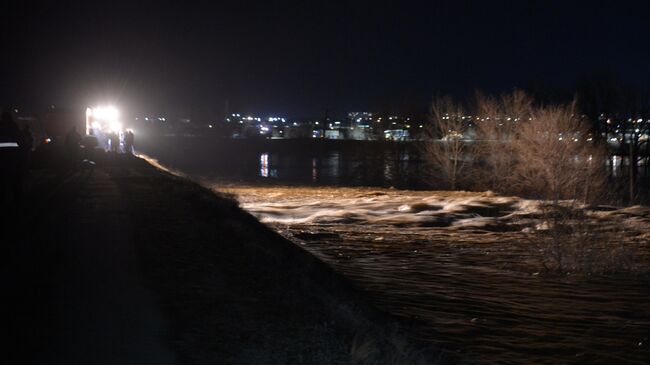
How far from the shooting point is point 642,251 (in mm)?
17688

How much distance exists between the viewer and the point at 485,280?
1334 centimetres

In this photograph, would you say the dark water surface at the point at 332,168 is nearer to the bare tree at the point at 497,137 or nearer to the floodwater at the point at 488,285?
the bare tree at the point at 497,137

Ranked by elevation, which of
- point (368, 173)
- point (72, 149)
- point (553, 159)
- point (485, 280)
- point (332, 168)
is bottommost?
point (368, 173)

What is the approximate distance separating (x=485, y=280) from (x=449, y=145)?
40908mm

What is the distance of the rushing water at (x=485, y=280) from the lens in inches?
349

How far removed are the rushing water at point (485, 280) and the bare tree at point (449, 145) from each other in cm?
2256

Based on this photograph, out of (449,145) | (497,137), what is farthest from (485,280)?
(449,145)

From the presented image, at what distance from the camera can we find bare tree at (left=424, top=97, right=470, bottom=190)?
51906 millimetres

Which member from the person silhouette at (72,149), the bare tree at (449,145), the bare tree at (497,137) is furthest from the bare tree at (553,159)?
the person silhouette at (72,149)

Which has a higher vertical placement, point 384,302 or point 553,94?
point 553,94

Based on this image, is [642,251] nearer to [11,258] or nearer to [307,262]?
[307,262]

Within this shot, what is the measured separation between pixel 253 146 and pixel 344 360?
124788 mm

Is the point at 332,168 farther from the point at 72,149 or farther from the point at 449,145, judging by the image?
the point at 72,149

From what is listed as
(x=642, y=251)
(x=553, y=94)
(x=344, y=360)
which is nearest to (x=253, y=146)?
(x=553, y=94)
